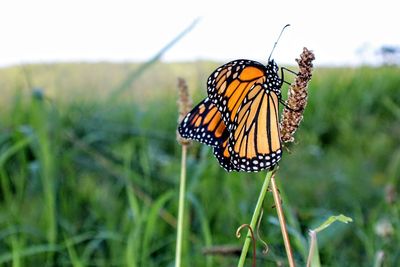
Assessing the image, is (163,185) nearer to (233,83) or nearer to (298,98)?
(233,83)

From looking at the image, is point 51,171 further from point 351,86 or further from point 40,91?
point 351,86

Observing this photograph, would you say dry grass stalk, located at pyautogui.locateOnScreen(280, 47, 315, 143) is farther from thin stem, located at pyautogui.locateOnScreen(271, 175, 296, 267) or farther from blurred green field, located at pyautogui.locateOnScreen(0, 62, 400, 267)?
blurred green field, located at pyautogui.locateOnScreen(0, 62, 400, 267)

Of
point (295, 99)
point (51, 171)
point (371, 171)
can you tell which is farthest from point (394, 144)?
point (295, 99)

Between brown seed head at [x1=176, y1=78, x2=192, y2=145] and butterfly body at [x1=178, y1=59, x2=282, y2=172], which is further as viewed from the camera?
brown seed head at [x1=176, y1=78, x2=192, y2=145]

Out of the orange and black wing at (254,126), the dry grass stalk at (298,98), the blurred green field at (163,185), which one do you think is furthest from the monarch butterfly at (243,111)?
the blurred green field at (163,185)

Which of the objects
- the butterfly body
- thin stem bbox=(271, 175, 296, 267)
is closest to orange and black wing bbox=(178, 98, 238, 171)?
the butterfly body

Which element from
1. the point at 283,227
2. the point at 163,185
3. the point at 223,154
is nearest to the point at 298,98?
the point at 283,227

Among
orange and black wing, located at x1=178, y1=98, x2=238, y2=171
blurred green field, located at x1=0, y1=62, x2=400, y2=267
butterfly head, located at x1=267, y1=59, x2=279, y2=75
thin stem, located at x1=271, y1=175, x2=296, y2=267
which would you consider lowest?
blurred green field, located at x1=0, y1=62, x2=400, y2=267
